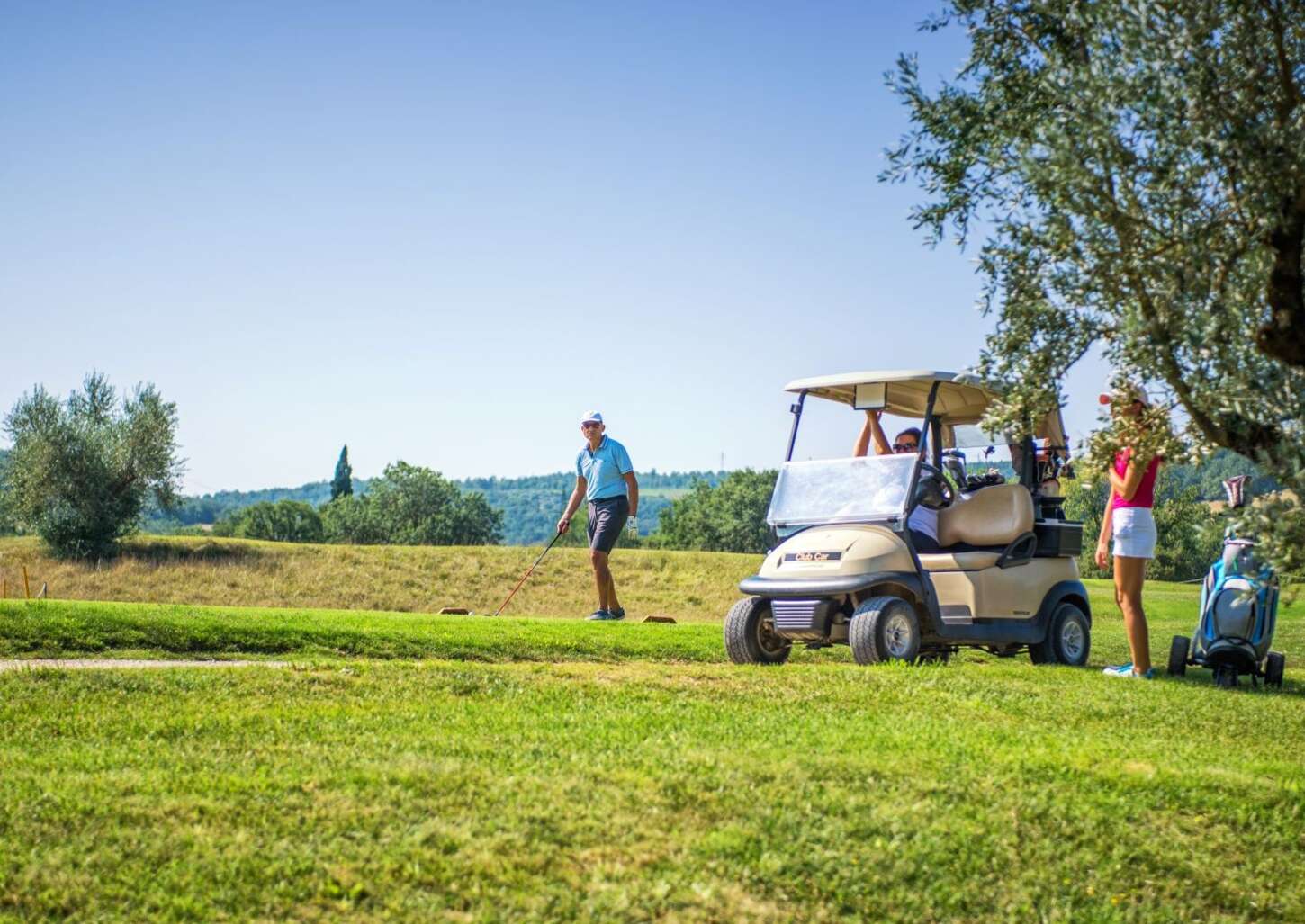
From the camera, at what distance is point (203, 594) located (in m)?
34.3

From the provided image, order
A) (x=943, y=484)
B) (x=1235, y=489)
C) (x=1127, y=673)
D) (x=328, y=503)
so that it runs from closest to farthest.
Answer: (x=1235, y=489)
(x=1127, y=673)
(x=943, y=484)
(x=328, y=503)

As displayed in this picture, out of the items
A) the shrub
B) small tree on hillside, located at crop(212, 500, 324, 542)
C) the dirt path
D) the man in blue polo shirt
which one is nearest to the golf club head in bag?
the man in blue polo shirt

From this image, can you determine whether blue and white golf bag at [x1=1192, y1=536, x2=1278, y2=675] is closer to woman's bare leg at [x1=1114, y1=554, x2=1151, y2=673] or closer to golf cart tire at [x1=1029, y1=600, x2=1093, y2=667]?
woman's bare leg at [x1=1114, y1=554, x2=1151, y2=673]

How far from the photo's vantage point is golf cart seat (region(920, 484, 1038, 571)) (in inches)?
491

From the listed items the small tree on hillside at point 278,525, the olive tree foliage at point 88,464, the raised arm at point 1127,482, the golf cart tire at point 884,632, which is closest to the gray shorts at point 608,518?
the golf cart tire at point 884,632

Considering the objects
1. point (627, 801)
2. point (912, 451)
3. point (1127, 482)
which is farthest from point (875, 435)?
point (627, 801)

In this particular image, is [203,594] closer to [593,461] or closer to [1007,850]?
[593,461]

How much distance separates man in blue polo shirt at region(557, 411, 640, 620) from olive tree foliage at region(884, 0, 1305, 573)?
27.5 ft

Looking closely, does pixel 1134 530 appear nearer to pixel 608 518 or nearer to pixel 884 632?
pixel 884 632

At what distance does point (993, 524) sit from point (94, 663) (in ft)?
27.3

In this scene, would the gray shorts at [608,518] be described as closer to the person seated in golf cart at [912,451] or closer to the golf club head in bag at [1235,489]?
the person seated in golf cart at [912,451]

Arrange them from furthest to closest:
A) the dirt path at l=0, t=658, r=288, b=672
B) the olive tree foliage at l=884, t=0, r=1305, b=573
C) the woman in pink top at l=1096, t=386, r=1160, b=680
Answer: the woman in pink top at l=1096, t=386, r=1160, b=680 → the dirt path at l=0, t=658, r=288, b=672 → the olive tree foliage at l=884, t=0, r=1305, b=573

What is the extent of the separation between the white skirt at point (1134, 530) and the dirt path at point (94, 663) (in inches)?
300

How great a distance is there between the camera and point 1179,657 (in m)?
12.7
